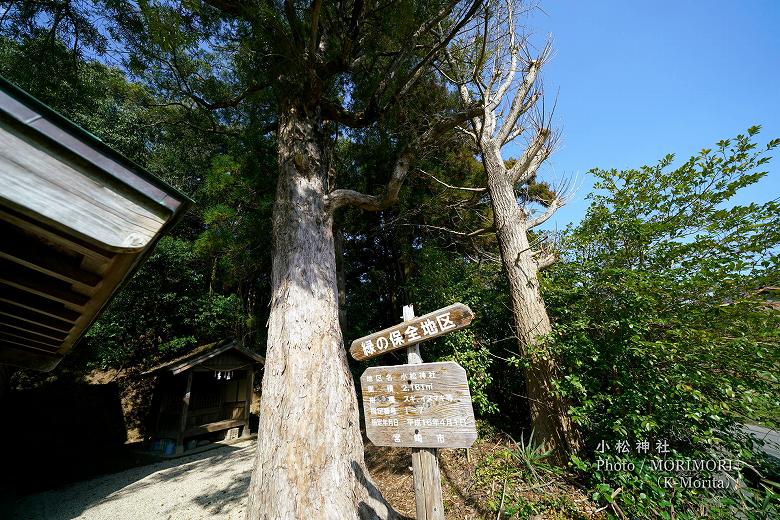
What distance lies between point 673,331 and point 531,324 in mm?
1370

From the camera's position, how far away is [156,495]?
16.3 ft

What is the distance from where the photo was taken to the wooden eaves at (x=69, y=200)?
797 millimetres

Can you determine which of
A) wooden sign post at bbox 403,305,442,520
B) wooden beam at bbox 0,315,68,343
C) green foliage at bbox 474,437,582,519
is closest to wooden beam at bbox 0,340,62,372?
wooden beam at bbox 0,315,68,343

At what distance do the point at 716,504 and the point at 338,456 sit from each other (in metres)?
3.36

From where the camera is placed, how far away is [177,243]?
389 inches

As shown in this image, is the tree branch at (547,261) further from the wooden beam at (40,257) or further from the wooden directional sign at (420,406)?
the wooden beam at (40,257)

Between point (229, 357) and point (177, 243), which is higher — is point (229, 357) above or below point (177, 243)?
below

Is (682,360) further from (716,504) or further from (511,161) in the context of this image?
(511,161)

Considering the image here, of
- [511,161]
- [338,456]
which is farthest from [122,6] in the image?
[511,161]

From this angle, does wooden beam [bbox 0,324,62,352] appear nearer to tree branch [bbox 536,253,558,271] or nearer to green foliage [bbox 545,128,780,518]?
green foliage [bbox 545,128,780,518]

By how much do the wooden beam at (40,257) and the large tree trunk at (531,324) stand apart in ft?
13.3

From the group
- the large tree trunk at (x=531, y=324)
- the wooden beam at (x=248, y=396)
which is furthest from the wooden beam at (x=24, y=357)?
the wooden beam at (x=248, y=396)

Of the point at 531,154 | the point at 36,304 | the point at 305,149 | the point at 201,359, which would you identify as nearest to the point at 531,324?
the point at 531,154

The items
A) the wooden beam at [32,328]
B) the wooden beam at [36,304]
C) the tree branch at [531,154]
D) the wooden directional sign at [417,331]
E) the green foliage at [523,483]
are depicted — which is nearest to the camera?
the wooden beam at [36,304]
